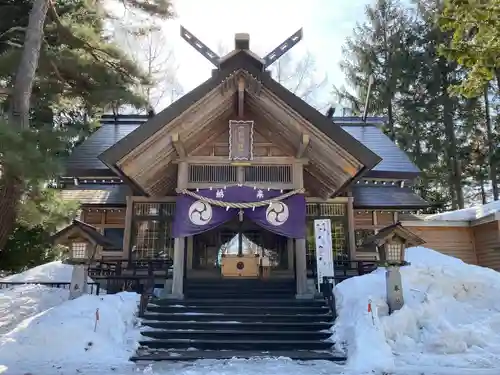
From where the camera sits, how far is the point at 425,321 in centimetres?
717

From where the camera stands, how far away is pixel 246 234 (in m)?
12.0

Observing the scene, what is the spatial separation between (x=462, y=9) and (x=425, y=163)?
16757mm

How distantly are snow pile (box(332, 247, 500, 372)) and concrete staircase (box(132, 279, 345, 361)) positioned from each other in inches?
19.4

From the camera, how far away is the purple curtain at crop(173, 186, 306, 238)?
9.34 meters

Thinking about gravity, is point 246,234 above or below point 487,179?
below

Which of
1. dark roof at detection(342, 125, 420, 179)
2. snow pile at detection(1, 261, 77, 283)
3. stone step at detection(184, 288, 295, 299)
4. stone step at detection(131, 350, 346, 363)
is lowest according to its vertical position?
Answer: stone step at detection(131, 350, 346, 363)

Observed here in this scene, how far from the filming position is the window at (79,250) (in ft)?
26.3

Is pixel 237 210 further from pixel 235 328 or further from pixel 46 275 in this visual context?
pixel 46 275

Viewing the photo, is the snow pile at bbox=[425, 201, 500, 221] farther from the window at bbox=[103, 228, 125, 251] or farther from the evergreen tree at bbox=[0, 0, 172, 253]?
the evergreen tree at bbox=[0, 0, 172, 253]

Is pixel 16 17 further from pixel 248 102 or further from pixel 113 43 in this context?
pixel 248 102

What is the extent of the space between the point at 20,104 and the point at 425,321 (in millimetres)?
9771

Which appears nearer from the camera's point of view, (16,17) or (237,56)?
(237,56)

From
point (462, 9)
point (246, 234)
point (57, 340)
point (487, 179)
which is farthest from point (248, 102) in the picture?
point (487, 179)

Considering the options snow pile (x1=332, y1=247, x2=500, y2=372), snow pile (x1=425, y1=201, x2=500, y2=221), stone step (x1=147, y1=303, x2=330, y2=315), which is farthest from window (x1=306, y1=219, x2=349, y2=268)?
snow pile (x1=425, y1=201, x2=500, y2=221)
